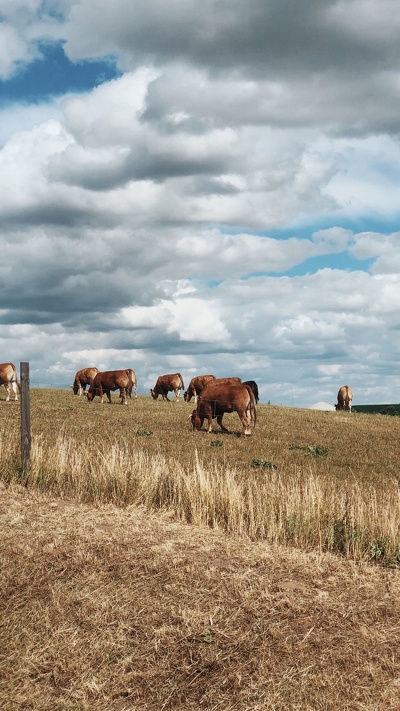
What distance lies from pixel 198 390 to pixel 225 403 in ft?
46.7

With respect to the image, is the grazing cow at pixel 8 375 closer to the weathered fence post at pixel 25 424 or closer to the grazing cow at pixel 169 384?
the grazing cow at pixel 169 384

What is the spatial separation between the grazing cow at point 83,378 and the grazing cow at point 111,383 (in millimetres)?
4928

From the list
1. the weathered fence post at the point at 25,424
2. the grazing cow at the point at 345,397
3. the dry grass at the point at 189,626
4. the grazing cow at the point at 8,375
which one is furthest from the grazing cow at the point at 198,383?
the dry grass at the point at 189,626

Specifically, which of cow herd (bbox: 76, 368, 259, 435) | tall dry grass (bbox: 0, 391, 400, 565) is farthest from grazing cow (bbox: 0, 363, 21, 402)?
tall dry grass (bbox: 0, 391, 400, 565)

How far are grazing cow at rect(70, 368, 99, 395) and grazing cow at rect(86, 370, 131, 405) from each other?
16.2 ft

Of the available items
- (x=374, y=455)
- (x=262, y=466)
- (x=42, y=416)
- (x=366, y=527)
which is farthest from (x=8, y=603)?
(x=42, y=416)

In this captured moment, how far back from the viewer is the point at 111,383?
3709cm

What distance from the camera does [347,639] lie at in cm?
623

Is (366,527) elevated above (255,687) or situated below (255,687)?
above

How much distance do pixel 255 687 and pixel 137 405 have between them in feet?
97.8

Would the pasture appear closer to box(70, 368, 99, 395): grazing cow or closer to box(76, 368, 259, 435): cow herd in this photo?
box(76, 368, 259, 435): cow herd

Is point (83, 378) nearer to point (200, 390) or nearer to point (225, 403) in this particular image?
point (200, 390)

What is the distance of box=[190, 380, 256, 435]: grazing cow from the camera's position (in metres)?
23.2

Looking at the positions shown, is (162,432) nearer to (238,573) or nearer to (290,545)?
(290,545)
